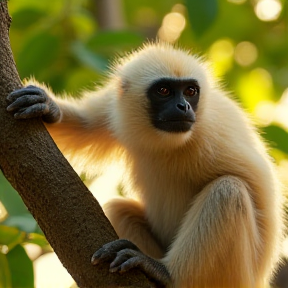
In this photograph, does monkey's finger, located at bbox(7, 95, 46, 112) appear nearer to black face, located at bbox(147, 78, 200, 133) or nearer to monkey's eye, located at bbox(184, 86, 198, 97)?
black face, located at bbox(147, 78, 200, 133)

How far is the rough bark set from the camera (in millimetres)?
5109

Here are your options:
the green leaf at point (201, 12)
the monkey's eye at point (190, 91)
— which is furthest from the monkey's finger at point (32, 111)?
the green leaf at point (201, 12)

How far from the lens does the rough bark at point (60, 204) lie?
5.11 meters

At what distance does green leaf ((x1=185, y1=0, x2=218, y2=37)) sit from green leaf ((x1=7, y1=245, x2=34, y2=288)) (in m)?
2.86

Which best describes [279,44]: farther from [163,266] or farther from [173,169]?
[163,266]

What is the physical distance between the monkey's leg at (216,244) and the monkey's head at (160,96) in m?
0.82

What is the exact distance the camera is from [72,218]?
5.16 metres

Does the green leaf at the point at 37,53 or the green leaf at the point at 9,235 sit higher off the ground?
the green leaf at the point at 37,53

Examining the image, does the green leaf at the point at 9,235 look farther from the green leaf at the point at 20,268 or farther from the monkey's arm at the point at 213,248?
the monkey's arm at the point at 213,248

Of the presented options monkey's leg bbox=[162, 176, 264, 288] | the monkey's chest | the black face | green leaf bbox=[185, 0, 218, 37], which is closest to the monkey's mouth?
the black face

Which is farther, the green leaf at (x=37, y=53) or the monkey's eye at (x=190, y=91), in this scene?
the green leaf at (x=37, y=53)

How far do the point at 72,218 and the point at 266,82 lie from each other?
6372 mm

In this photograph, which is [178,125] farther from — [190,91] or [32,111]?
[32,111]

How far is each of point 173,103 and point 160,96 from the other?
236 mm
